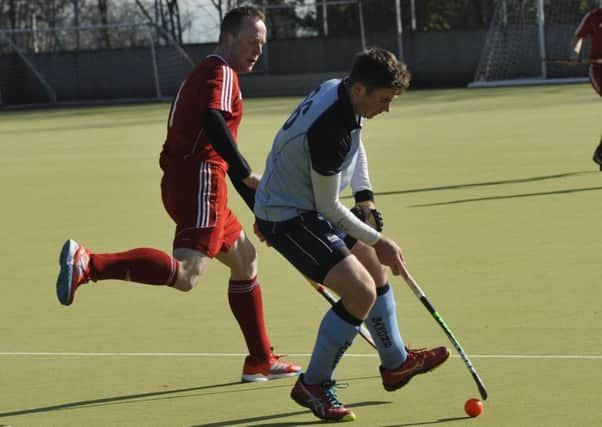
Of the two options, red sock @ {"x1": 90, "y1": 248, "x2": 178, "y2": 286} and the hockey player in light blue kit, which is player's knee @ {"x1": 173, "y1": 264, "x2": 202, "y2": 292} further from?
the hockey player in light blue kit

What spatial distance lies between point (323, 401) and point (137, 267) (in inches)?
38.0

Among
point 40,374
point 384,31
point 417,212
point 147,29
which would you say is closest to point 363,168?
point 40,374

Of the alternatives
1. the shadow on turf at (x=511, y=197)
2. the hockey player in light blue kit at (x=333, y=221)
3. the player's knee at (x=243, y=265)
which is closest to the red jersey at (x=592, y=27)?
the shadow on turf at (x=511, y=197)

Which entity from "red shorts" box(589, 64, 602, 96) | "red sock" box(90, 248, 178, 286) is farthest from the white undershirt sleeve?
"red shorts" box(589, 64, 602, 96)

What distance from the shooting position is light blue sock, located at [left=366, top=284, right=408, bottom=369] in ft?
17.3

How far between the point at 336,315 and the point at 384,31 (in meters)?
28.7

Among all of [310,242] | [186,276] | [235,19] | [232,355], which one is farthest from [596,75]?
[310,242]

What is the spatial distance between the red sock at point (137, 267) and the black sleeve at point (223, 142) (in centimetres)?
47

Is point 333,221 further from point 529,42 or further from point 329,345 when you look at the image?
point 529,42

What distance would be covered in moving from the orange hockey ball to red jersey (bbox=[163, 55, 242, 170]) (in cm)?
159

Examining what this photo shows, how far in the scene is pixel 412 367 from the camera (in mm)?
5285

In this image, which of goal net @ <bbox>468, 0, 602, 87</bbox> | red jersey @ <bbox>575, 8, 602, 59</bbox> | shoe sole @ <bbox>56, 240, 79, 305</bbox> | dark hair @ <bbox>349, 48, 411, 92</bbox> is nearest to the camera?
dark hair @ <bbox>349, 48, 411, 92</bbox>

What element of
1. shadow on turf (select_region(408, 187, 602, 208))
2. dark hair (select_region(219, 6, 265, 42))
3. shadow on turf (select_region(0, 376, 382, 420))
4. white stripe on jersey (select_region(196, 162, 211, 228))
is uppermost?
dark hair (select_region(219, 6, 265, 42))

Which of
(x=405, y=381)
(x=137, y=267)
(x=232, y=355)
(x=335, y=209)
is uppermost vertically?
(x=335, y=209)
